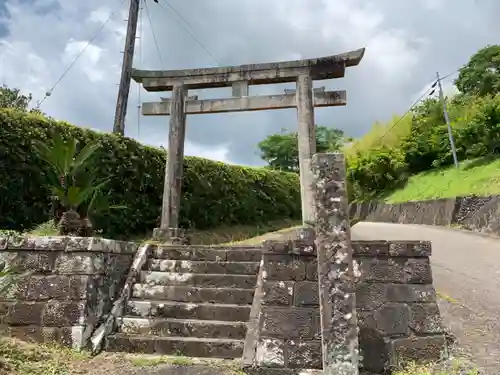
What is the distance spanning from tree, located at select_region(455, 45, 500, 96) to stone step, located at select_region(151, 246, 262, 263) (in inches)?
839

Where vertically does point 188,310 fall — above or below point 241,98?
below

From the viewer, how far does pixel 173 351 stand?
409cm

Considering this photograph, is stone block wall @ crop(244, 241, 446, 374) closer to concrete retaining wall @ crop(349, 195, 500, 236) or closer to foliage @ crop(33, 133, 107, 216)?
foliage @ crop(33, 133, 107, 216)

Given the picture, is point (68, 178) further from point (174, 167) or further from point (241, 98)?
point (241, 98)

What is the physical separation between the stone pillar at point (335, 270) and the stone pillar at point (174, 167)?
5160 mm

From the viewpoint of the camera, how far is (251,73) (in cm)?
840

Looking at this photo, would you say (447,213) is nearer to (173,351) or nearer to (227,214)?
(227,214)

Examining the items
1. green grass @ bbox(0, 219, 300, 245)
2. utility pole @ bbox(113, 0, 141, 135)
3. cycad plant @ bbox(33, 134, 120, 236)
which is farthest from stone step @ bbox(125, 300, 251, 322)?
utility pole @ bbox(113, 0, 141, 135)

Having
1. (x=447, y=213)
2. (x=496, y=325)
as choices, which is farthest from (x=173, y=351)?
(x=447, y=213)

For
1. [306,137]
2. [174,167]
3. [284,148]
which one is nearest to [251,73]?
[306,137]

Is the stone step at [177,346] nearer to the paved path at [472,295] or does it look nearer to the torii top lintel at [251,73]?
the paved path at [472,295]

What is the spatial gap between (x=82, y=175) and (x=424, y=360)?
4115mm

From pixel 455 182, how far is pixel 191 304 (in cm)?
1543

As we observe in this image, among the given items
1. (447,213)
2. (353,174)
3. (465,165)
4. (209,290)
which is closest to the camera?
(209,290)
